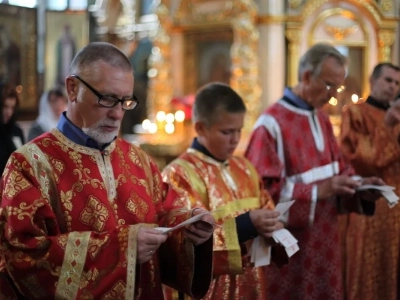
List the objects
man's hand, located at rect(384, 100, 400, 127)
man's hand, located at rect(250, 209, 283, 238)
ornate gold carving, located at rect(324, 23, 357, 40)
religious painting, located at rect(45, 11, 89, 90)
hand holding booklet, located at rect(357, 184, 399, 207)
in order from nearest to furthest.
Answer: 1. man's hand, located at rect(250, 209, 283, 238)
2. hand holding booklet, located at rect(357, 184, 399, 207)
3. man's hand, located at rect(384, 100, 400, 127)
4. ornate gold carving, located at rect(324, 23, 357, 40)
5. religious painting, located at rect(45, 11, 89, 90)

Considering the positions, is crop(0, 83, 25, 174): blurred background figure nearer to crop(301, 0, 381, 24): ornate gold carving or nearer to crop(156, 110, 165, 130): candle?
crop(156, 110, 165, 130): candle

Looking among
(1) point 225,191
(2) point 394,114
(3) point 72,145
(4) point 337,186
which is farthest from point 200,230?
(2) point 394,114

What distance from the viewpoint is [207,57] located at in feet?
28.9

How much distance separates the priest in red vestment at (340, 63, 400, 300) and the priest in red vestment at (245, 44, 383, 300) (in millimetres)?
883

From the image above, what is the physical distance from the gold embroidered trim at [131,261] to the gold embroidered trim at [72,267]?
134 millimetres

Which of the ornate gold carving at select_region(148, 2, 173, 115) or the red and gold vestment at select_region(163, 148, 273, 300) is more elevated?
the ornate gold carving at select_region(148, 2, 173, 115)

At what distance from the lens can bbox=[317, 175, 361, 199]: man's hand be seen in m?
3.45

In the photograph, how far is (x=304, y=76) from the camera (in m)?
3.63

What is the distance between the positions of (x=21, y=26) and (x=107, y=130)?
6.96 m

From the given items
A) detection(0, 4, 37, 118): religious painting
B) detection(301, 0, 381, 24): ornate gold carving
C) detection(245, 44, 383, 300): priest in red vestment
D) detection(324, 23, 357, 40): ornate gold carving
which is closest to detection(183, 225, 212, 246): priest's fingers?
detection(245, 44, 383, 300): priest in red vestment

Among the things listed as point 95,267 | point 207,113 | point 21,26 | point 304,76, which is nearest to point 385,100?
point 304,76

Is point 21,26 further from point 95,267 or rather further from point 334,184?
point 95,267

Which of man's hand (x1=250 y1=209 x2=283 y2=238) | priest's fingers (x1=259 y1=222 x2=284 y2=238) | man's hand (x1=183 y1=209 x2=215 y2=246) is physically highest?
man's hand (x1=183 y1=209 x2=215 y2=246)

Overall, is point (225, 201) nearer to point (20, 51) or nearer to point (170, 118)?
point (170, 118)
